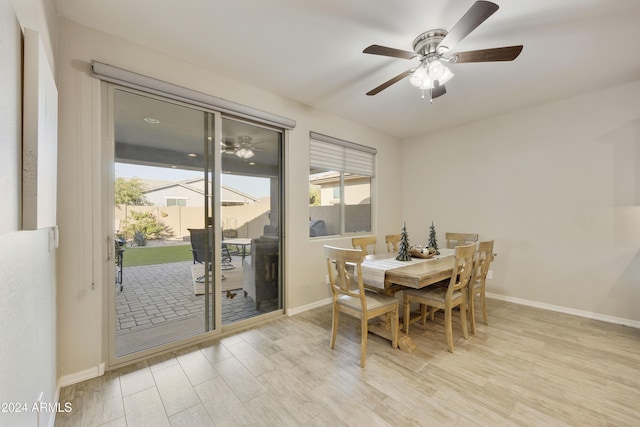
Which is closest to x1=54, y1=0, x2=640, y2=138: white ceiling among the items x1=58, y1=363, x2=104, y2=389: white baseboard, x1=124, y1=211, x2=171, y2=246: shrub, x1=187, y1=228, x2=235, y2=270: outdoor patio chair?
x1=124, y1=211, x2=171, y2=246: shrub

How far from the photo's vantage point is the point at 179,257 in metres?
2.53

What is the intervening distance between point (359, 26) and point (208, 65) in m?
1.50

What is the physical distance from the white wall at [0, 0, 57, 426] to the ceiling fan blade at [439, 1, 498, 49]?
2.03 m

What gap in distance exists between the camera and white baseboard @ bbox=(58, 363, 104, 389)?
189 centimetres

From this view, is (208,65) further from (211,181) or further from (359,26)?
(359,26)

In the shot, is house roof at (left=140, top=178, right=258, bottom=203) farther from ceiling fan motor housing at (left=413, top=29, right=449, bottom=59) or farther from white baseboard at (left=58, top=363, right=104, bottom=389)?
ceiling fan motor housing at (left=413, top=29, right=449, bottom=59)

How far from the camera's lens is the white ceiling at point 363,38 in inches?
72.4

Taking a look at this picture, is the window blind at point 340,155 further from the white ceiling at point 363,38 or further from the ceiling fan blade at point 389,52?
the ceiling fan blade at point 389,52

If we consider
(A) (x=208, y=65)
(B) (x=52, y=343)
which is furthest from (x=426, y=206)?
(B) (x=52, y=343)

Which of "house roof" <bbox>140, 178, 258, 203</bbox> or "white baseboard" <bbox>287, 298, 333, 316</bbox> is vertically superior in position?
"house roof" <bbox>140, 178, 258, 203</bbox>

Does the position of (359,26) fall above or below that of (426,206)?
above

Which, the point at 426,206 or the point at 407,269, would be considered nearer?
the point at 407,269

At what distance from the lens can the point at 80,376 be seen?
1956 mm

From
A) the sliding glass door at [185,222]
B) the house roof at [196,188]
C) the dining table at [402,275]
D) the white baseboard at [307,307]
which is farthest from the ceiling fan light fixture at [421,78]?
the white baseboard at [307,307]
